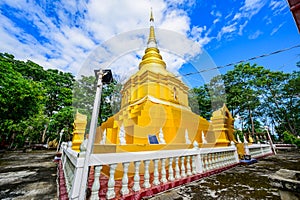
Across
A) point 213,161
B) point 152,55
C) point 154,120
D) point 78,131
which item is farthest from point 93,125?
point 152,55

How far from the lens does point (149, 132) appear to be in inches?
242

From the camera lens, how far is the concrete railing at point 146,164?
1972mm

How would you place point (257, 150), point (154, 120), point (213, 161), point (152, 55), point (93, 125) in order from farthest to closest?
point (152, 55), point (257, 150), point (154, 120), point (213, 161), point (93, 125)

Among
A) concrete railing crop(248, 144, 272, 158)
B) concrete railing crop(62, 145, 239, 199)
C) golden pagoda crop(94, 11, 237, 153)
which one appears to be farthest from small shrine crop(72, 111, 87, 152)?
concrete railing crop(248, 144, 272, 158)

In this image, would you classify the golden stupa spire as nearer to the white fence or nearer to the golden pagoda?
the golden pagoda

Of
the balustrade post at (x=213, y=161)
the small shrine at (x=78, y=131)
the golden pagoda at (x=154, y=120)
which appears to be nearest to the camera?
the balustrade post at (x=213, y=161)

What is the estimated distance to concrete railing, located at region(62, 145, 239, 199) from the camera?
6.47 ft

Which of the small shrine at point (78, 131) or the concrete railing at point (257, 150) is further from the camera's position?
the concrete railing at point (257, 150)

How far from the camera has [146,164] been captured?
2.61 m

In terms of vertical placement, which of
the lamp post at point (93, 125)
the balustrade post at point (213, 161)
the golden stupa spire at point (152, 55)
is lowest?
the balustrade post at point (213, 161)

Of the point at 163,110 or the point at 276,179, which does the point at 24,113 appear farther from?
the point at 276,179

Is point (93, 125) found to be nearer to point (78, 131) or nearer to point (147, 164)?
point (147, 164)

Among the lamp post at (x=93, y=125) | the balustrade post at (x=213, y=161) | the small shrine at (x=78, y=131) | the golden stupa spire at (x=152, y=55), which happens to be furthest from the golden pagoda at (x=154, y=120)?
the lamp post at (x=93, y=125)

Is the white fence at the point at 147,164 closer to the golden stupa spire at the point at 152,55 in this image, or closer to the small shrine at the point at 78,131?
the small shrine at the point at 78,131
